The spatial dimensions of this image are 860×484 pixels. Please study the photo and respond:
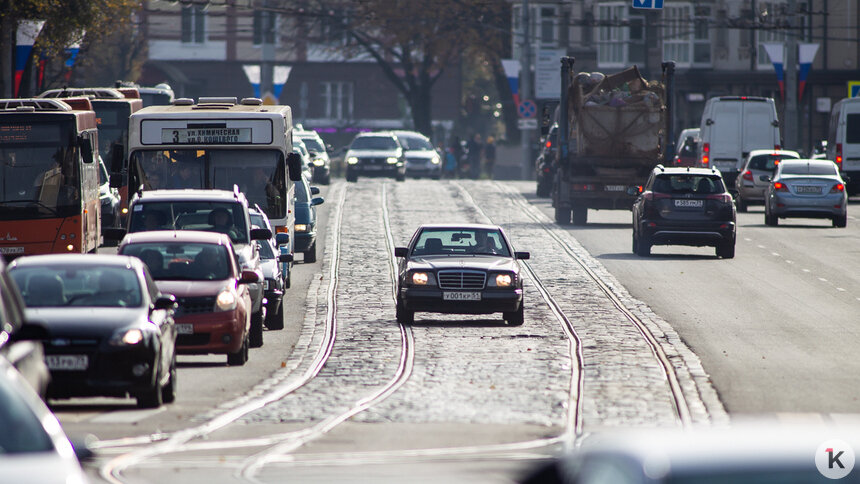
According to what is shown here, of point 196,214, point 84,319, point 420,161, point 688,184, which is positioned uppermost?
point 196,214

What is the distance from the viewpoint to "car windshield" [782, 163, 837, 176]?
Result: 3712 centimetres

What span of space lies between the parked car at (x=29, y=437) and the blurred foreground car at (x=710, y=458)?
6.20 feet

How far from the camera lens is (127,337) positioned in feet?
41.3

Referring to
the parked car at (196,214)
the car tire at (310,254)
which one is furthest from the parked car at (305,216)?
the parked car at (196,214)

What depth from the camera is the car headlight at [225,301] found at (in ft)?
51.5

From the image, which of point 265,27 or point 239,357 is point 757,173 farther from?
point 265,27

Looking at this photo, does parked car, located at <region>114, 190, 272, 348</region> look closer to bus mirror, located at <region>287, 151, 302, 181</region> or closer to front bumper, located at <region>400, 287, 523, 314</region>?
front bumper, located at <region>400, 287, 523, 314</region>

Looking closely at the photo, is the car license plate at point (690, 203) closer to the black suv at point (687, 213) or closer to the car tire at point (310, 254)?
the black suv at point (687, 213)

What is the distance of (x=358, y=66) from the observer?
9444cm

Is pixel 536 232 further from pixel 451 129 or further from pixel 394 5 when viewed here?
pixel 451 129

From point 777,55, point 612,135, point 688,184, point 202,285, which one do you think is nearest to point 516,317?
point 202,285

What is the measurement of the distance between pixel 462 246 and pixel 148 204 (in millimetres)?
4168

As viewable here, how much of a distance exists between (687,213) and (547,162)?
17.3 metres

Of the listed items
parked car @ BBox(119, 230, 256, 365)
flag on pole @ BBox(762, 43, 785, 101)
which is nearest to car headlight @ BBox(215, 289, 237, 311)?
parked car @ BBox(119, 230, 256, 365)
